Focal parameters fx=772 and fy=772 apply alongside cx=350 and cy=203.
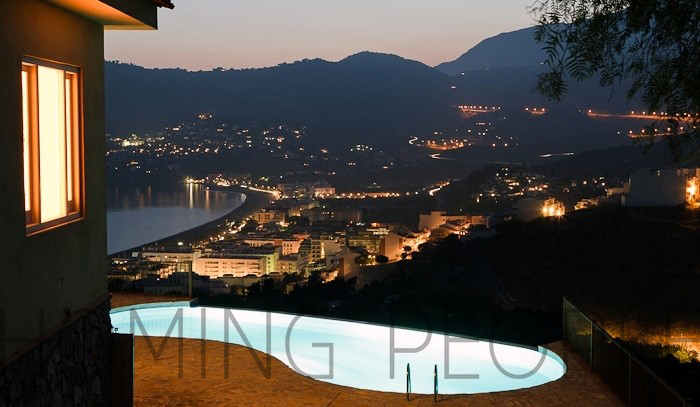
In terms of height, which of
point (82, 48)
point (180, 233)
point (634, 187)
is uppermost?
point (82, 48)

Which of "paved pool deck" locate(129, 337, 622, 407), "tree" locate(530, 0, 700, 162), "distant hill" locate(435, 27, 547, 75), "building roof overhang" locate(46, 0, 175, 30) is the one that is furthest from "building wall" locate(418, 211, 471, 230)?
"distant hill" locate(435, 27, 547, 75)

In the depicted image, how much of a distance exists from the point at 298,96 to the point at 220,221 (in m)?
52.4

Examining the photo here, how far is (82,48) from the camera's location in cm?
451

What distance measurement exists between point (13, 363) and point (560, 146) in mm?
72052

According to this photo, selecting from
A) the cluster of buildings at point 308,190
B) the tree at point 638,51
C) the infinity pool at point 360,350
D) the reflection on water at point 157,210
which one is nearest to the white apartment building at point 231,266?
the reflection on water at point 157,210

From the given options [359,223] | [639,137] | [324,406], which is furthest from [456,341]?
[359,223]

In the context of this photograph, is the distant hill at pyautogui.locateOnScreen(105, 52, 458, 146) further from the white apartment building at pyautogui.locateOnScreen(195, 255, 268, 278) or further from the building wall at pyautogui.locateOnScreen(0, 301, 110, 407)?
the building wall at pyautogui.locateOnScreen(0, 301, 110, 407)

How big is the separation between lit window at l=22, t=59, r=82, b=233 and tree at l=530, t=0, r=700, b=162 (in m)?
2.48

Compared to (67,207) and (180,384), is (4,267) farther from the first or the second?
(180,384)

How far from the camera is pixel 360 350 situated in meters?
8.23

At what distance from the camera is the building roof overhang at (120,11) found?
4.08 metres

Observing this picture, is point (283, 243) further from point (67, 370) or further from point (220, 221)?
point (67, 370)

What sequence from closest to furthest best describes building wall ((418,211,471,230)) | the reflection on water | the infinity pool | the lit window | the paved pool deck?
the lit window, the paved pool deck, the infinity pool, the reflection on water, building wall ((418,211,471,230))

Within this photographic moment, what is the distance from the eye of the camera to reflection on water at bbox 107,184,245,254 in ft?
143
